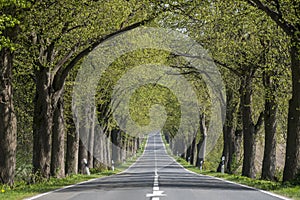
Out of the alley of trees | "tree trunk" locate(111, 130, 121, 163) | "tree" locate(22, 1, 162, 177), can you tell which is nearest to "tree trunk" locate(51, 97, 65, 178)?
the alley of trees

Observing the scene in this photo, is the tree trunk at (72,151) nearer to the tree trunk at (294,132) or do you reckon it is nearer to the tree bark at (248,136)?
the tree bark at (248,136)

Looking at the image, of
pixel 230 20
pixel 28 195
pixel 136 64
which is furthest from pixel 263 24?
pixel 136 64

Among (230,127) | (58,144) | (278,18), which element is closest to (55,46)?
(58,144)

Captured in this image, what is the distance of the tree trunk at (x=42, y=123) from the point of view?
22.4 metres

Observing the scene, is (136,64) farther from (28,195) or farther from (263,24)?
(28,195)

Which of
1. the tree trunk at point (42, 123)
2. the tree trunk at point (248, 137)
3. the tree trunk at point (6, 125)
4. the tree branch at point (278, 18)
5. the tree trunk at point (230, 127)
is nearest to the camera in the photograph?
the tree branch at point (278, 18)

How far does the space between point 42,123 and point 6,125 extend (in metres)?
3.93

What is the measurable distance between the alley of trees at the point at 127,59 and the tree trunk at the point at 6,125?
0.11 feet

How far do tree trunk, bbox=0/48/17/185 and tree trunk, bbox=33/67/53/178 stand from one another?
11.8 feet

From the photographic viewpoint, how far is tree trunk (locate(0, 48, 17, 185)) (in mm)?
18547

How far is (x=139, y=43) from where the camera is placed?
33.7 metres

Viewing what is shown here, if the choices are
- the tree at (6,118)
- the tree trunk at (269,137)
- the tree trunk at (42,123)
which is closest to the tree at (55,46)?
the tree trunk at (42,123)

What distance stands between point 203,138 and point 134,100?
24.6 ft

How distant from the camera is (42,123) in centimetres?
2264
